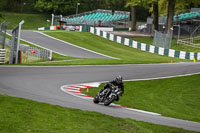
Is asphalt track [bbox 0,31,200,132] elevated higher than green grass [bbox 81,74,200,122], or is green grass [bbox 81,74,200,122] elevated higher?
asphalt track [bbox 0,31,200,132]

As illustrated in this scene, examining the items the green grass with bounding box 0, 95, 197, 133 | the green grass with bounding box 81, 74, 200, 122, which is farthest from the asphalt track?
the green grass with bounding box 0, 95, 197, 133

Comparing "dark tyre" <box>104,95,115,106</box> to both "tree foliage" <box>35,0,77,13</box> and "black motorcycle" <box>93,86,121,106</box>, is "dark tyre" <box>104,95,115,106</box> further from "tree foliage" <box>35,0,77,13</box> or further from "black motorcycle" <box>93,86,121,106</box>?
"tree foliage" <box>35,0,77,13</box>

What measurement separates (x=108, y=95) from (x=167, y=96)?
187 inches

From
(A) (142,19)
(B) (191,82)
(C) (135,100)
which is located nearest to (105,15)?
(A) (142,19)

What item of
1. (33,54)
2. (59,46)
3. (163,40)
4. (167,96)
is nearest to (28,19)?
(59,46)

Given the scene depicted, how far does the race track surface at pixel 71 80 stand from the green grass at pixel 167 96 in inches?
65.3

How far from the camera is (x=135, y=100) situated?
18469 millimetres

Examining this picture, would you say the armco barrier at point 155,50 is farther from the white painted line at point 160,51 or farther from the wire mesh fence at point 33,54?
the wire mesh fence at point 33,54

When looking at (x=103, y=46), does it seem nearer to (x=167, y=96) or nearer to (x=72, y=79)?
(x=72, y=79)

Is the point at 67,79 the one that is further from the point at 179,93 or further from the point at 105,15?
the point at 105,15

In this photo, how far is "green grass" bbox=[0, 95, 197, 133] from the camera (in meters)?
9.60

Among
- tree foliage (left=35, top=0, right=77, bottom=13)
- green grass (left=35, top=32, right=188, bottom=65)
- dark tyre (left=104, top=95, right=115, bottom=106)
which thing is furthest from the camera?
tree foliage (left=35, top=0, right=77, bottom=13)

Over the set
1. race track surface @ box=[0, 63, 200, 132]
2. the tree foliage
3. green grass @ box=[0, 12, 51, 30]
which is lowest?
race track surface @ box=[0, 63, 200, 132]

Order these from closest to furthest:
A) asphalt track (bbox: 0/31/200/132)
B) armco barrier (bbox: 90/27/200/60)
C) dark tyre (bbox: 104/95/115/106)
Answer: asphalt track (bbox: 0/31/200/132) → dark tyre (bbox: 104/95/115/106) → armco barrier (bbox: 90/27/200/60)
